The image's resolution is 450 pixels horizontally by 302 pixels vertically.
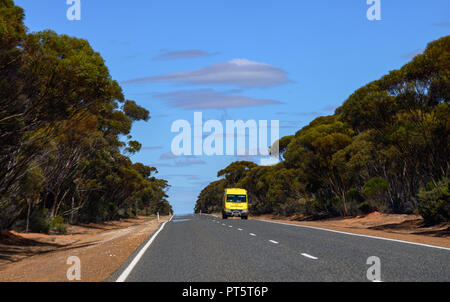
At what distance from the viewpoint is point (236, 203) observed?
51.8 meters

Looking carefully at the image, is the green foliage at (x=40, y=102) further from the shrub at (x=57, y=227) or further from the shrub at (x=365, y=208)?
the shrub at (x=365, y=208)

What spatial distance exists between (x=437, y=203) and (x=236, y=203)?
25.9 metres

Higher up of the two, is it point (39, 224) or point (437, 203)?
point (437, 203)

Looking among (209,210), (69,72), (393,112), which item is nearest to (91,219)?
(393,112)

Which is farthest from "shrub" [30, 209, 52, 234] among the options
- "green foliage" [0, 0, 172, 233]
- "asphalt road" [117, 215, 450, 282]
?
"asphalt road" [117, 215, 450, 282]

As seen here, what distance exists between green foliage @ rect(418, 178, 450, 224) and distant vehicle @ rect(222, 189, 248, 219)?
23.9m

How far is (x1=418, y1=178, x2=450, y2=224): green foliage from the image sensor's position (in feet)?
89.8

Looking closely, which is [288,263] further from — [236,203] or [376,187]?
[236,203]

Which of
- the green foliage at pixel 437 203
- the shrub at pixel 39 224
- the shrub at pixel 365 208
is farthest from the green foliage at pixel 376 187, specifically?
the shrub at pixel 39 224

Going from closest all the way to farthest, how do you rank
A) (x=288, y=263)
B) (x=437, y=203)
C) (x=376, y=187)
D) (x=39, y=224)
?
(x=288, y=263) < (x=437, y=203) < (x=39, y=224) < (x=376, y=187)

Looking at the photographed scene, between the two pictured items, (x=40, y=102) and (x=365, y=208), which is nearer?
(x=40, y=102)

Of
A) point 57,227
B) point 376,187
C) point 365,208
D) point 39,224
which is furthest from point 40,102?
point 365,208

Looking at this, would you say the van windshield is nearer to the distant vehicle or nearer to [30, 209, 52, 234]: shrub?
the distant vehicle

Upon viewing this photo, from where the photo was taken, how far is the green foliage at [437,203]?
2736 cm
